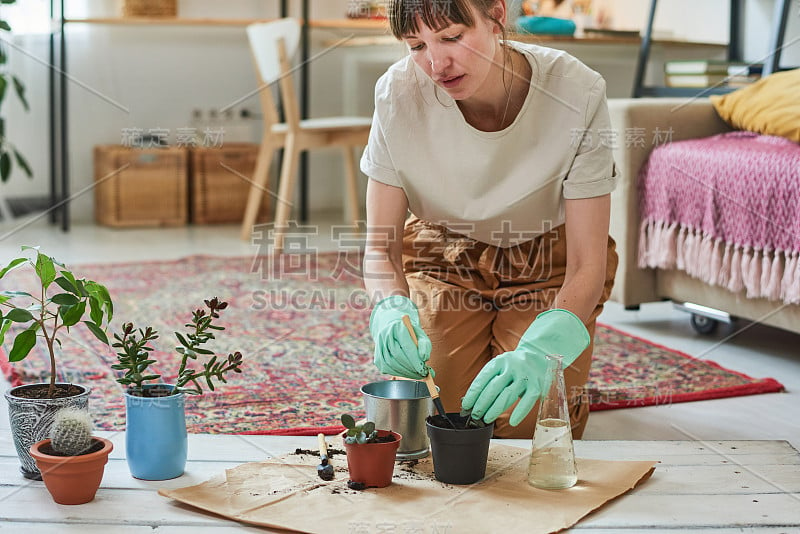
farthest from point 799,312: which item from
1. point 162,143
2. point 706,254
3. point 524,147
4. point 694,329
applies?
point 162,143

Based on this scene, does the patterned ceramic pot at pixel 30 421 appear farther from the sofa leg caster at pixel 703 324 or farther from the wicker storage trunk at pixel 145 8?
the wicker storage trunk at pixel 145 8

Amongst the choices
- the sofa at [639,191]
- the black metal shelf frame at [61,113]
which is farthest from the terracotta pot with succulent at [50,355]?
the black metal shelf frame at [61,113]

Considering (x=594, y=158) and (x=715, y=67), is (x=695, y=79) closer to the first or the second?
(x=715, y=67)

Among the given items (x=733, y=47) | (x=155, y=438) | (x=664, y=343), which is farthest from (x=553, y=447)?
(x=733, y=47)

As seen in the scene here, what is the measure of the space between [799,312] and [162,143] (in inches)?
109

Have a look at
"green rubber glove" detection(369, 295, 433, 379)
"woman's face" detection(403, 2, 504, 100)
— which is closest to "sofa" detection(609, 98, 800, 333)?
"woman's face" detection(403, 2, 504, 100)

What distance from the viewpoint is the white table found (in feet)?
2.84

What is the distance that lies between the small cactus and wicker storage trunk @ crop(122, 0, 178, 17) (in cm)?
320

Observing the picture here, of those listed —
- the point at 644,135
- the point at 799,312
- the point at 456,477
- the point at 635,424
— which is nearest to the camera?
the point at 456,477

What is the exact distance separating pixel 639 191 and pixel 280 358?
93 centimetres

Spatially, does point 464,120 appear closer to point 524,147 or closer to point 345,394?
point 524,147

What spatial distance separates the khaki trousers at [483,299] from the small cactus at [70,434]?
670mm

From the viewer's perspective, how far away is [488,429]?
0.97 m

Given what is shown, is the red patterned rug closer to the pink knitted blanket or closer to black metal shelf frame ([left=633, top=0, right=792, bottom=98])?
the pink knitted blanket
